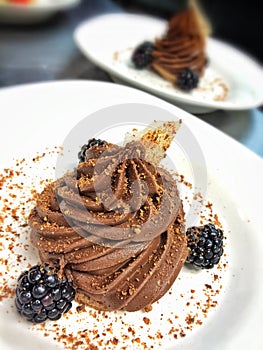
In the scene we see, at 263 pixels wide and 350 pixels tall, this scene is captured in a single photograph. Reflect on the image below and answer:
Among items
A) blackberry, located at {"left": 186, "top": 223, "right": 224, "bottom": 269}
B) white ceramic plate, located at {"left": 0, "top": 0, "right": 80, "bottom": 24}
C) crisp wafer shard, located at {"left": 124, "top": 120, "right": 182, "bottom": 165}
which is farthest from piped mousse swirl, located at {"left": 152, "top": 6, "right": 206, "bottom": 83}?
blackberry, located at {"left": 186, "top": 223, "right": 224, "bottom": 269}

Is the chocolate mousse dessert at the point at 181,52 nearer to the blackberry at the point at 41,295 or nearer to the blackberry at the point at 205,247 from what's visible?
the blackberry at the point at 205,247

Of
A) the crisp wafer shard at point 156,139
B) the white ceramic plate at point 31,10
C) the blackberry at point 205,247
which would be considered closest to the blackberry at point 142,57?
the white ceramic plate at point 31,10

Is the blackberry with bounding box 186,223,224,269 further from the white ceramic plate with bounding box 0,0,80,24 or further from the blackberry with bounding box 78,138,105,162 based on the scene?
the white ceramic plate with bounding box 0,0,80,24

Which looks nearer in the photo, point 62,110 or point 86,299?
point 86,299

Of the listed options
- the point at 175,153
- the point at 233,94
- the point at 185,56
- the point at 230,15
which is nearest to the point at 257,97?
the point at 233,94

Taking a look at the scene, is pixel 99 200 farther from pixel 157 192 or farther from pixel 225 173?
pixel 225 173
